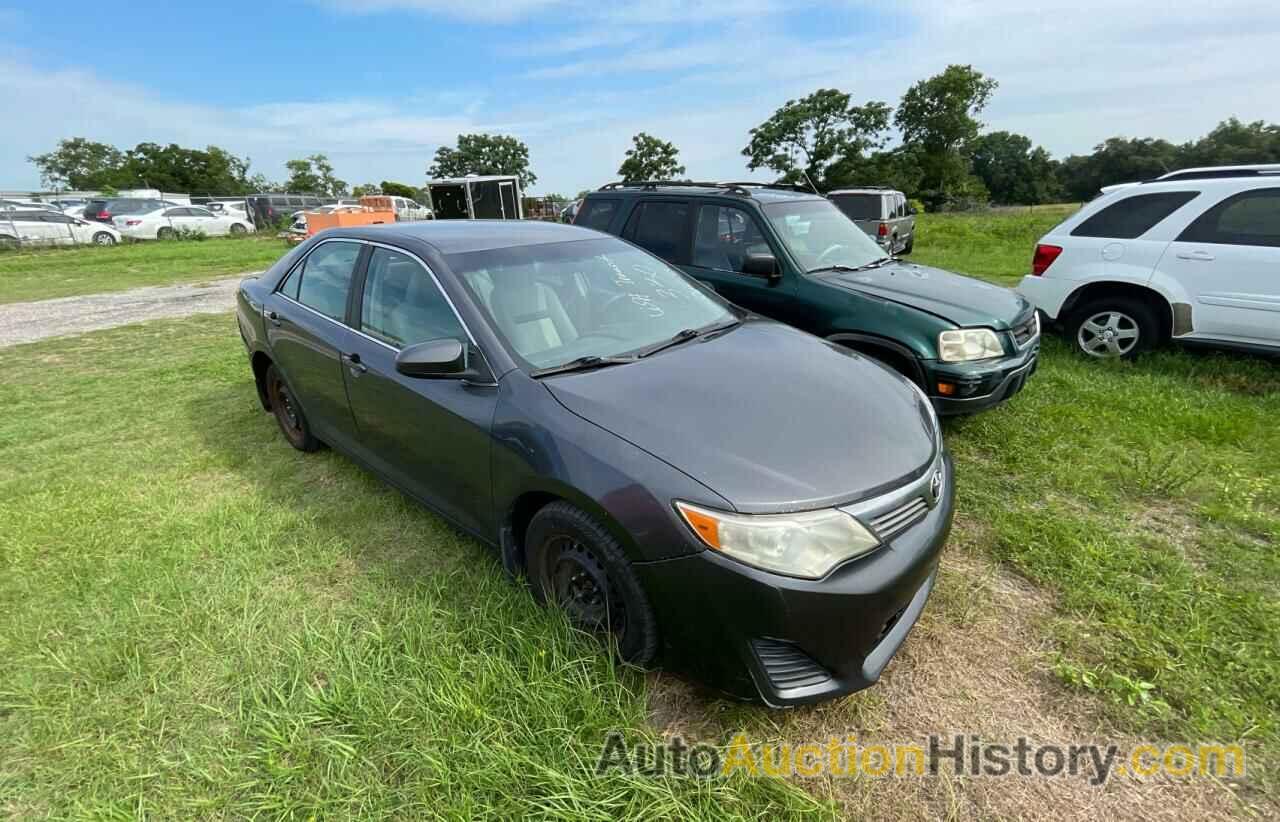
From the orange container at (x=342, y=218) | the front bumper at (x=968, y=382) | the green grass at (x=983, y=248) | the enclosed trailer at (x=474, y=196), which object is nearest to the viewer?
the front bumper at (x=968, y=382)

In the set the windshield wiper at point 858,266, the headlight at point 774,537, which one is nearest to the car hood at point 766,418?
the headlight at point 774,537

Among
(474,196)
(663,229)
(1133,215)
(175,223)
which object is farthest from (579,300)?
(175,223)

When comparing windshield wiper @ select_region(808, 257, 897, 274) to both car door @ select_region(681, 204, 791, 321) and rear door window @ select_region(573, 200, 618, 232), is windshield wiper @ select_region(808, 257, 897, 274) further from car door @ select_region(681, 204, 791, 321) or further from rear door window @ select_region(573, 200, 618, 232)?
rear door window @ select_region(573, 200, 618, 232)

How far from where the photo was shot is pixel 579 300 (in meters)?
2.72

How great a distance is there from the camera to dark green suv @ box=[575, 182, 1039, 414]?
3.45 meters

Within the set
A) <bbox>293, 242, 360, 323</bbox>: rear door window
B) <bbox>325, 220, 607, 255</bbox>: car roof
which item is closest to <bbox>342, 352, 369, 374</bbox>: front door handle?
<bbox>293, 242, 360, 323</bbox>: rear door window

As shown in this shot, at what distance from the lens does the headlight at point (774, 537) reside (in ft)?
5.44

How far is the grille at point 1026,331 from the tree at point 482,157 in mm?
74394

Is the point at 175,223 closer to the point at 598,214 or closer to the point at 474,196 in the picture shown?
the point at 474,196

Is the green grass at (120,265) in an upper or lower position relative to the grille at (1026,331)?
upper

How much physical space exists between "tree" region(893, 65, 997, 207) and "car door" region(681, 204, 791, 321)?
54059 mm

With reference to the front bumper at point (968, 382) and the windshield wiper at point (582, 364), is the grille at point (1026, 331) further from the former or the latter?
the windshield wiper at point (582, 364)

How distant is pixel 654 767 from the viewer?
1.75m

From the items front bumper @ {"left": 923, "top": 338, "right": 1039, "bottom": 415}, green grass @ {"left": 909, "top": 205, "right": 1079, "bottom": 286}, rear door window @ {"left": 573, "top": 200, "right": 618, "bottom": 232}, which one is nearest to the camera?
front bumper @ {"left": 923, "top": 338, "right": 1039, "bottom": 415}
